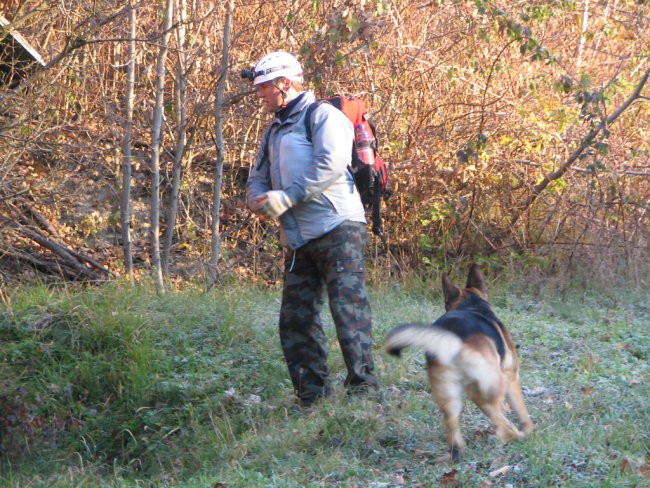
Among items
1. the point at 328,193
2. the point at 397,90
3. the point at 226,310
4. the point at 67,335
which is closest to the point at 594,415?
the point at 328,193

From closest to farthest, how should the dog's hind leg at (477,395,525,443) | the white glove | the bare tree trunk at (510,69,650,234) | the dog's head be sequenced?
the dog's hind leg at (477,395,525,443) < the white glove < the dog's head < the bare tree trunk at (510,69,650,234)

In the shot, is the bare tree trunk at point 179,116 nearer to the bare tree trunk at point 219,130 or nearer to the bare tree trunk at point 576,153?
the bare tree trunk at point 219,130

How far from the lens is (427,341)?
3.92 meters

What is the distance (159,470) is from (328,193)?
2.12 metres

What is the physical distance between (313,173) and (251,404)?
181 cm

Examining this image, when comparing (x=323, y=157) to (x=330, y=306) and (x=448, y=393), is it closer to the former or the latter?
(x=330, y=306)

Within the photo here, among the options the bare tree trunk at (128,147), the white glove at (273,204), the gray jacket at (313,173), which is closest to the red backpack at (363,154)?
the gray jacket at (313,173)

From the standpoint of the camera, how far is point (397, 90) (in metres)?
9.54

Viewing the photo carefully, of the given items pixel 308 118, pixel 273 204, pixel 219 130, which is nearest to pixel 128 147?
pixel 219 130

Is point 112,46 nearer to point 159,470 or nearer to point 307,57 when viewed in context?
point 307,57

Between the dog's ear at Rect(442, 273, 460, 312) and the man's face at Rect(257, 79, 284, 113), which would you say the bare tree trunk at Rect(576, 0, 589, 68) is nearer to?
the dog's ear at Rect(442, 273, 460, 312)

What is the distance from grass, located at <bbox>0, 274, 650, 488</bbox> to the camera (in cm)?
426

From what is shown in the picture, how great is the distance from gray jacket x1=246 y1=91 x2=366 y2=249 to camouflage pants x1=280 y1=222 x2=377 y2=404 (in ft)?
0.31

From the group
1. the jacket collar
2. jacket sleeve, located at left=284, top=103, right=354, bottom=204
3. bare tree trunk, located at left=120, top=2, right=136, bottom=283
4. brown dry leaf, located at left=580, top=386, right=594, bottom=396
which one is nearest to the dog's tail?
jacket sleeve, located at left=284, top=103, right=354, bottom=204
